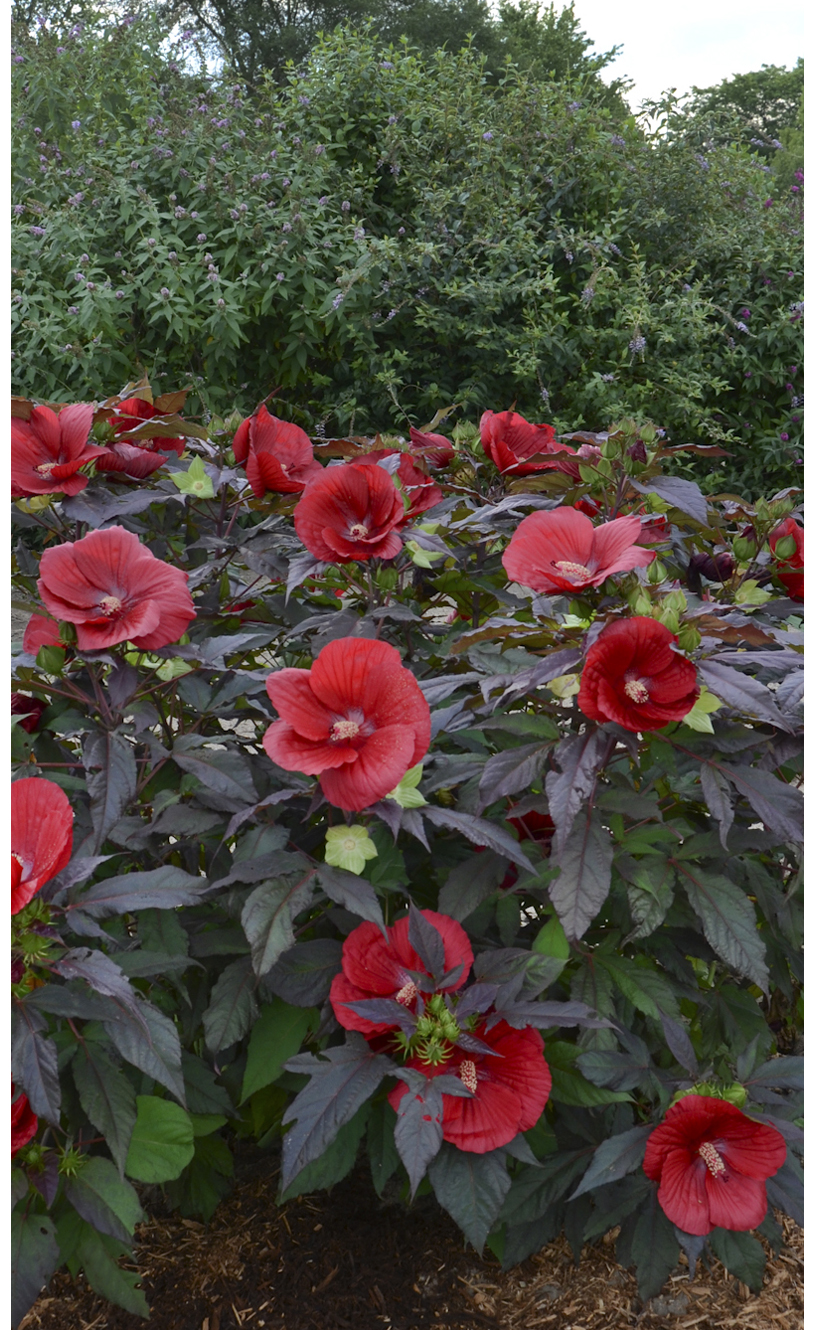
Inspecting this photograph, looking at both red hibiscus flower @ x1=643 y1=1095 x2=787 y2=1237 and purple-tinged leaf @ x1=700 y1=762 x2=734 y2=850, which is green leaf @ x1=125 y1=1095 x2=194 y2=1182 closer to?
red hibiscus flower @ x1=643 y1=1095 x2=787 y2=1237

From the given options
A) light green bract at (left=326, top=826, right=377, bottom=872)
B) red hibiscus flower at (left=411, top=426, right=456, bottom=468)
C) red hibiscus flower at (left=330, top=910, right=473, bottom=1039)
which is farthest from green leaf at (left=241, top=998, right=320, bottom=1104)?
red hibiscus flower at (left=411, top=426, right=456, bottom=468)

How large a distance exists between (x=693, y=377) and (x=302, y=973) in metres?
4.71

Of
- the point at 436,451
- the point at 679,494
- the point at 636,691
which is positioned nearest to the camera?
the point at 636,691

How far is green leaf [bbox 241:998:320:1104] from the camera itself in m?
1.05

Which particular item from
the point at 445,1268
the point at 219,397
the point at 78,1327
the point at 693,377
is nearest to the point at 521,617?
the point at 445,1268

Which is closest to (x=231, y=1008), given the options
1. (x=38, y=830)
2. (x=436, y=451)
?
(x=38, y=830)

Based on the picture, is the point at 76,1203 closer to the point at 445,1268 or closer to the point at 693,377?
the point at 445,1268

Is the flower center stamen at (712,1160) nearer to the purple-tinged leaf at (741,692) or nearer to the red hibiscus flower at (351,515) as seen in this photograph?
the purple-tinged leaf at (741,692)

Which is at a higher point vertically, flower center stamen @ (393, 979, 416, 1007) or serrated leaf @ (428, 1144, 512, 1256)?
flower center stamen @ (393, 979, 416, 1007)

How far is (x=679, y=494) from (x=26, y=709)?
884mm

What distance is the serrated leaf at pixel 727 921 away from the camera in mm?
994

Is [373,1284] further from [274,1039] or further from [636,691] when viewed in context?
[636,691]

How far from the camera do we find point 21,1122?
909 millimetres

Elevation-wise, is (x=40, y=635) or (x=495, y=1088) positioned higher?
(x=40, y=635)
